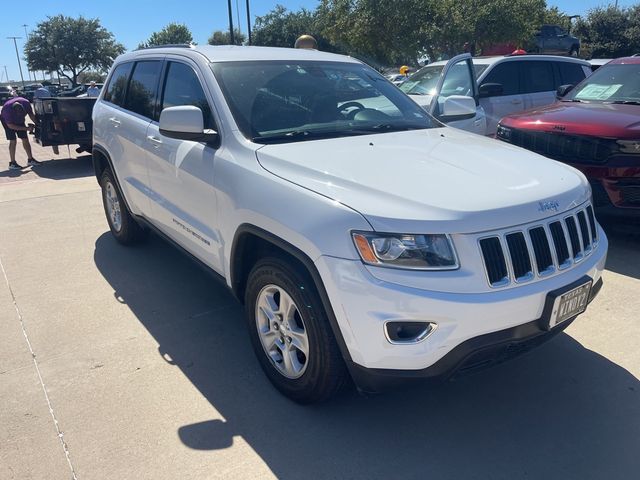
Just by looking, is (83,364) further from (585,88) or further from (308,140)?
(585,88)

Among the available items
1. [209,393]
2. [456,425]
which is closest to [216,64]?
[209,393]

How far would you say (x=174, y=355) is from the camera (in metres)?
3.56

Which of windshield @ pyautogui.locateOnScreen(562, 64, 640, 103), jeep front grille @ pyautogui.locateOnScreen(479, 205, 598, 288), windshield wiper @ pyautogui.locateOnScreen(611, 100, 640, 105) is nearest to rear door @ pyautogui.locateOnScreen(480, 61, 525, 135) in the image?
windshield @ pyautogui.locateOnScreen(562, 64, 640, 103)

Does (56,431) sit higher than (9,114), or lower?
lower

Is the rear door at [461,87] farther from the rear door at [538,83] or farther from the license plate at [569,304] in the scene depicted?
the license plate at [569,304]

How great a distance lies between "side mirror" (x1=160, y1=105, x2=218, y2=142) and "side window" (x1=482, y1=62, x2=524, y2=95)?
626 cm

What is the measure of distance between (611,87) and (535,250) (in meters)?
4.93

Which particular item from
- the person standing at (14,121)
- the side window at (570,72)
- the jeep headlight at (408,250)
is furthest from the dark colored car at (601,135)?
the person standing at (14,121)

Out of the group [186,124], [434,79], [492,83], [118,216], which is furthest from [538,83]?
[186,124]

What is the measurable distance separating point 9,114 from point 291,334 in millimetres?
10859

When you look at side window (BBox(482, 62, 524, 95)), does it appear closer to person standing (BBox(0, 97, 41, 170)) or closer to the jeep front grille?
the jeep front grille

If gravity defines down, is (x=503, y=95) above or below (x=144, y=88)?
below

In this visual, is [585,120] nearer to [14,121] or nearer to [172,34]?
[14,121]

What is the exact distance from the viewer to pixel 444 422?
2.85 m
